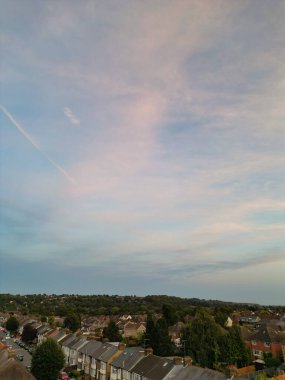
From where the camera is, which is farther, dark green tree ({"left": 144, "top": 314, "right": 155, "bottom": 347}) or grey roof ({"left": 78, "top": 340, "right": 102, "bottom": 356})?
dark green tree ({"left": 144, "top": 314, "right": 155, "bottom": 347})

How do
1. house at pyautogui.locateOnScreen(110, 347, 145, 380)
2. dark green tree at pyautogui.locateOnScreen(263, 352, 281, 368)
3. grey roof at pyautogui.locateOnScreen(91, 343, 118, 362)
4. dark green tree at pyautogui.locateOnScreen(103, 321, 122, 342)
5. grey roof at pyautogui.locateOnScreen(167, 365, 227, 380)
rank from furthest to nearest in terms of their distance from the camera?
dark green tree at pyautogui.locateOnScreen(103, 321, 122, 342), dark green tree at pyautogui.locateOnScreen(263, 352, 281, 368), grey roof at pyautogui.locateOnScreen(91, 343, 118, 362), house at pyautogui.locateOnScreen(110, 347, 145, 380), grey roof at pyautogui.locateOnScreen(167, 365, 227, 380)

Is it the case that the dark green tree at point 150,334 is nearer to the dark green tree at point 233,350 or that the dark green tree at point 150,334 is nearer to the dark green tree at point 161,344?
the dark green tree at point 161,344

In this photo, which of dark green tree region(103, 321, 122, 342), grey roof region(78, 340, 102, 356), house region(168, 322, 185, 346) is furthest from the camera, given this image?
house region(168, 322, 185, 346)

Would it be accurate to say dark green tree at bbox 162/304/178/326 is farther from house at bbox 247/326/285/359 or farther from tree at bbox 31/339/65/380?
tree at bbox 31/339/65/380

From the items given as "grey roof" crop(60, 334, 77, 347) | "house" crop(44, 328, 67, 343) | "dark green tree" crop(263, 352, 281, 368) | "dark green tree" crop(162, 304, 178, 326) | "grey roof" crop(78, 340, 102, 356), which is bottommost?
"dark green tree" crop(263, 352, 281, 368)

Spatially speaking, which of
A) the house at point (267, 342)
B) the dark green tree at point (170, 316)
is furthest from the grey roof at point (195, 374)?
the dark green tree at point (170, 316)

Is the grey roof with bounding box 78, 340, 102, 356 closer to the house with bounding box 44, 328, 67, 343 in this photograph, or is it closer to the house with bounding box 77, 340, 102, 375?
the house with bounding box 77, 340, 102, 375

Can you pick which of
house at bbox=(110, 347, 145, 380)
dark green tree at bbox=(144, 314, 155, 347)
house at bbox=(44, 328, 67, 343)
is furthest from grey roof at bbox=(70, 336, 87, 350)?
house at bbox=(110, 347, 145, 380)

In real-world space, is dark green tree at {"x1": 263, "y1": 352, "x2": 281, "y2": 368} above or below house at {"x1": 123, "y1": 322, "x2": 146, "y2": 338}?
below
